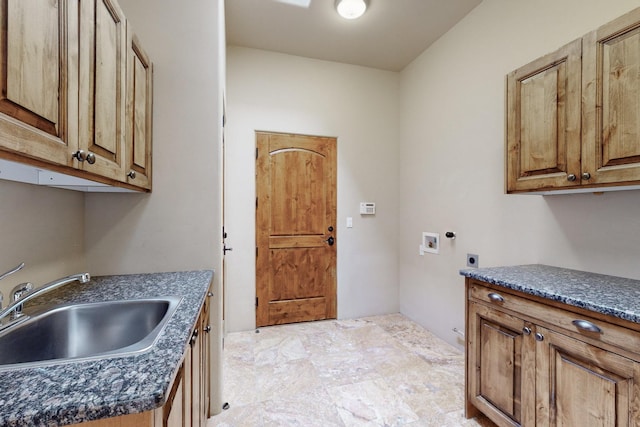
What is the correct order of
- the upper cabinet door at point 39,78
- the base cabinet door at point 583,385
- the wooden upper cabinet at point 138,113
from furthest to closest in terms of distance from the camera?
the wooden upper cabinet at point 138,113
the base cabinet door at point 583,385
the upper cabinet door at point 39,78

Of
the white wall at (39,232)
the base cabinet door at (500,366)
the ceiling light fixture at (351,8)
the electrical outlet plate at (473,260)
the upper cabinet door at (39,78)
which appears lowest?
the base cabinet door at (500,366)

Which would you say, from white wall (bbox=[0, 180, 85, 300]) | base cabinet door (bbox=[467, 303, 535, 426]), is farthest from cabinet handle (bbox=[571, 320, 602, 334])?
white wall (bbox=[0, 180, 85, 300])

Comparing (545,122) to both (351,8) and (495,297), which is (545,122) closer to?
(495,297)

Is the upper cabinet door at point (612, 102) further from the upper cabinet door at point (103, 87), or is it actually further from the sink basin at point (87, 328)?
the upper cabinet door at point (103, 87)

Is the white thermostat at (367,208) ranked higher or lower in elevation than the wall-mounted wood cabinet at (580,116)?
lower

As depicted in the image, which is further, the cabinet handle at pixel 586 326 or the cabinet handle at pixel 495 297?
the cabinet handle at pixel 495 297

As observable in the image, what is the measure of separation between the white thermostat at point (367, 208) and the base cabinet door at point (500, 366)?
5.78 ft

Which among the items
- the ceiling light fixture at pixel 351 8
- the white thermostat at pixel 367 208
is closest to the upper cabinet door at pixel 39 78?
the ceiling light fixture at pixel 351 8

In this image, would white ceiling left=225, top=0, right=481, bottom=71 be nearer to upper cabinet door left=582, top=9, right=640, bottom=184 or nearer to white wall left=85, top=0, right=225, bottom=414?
white wall left=85, top=0, right=225, bottom=414

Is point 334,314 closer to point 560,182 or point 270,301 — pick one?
point 270,301

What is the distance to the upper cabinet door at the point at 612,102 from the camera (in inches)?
47.8

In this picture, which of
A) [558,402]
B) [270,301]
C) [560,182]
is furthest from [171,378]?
[270,301]

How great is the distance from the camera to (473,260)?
96.0 inches

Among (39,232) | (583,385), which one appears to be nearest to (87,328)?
(39,232)
